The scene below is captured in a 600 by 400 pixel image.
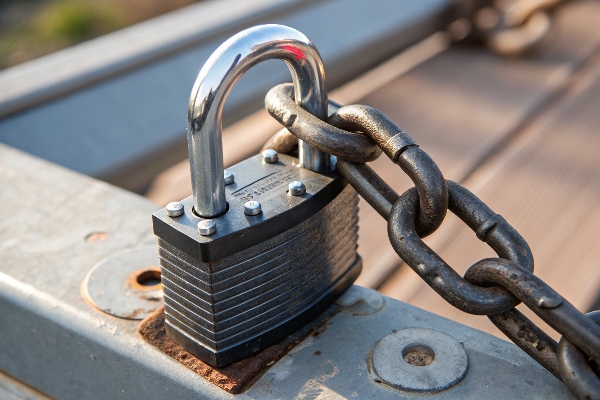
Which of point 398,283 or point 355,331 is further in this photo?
point 398,283

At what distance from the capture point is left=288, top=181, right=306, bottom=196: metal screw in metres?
0.77

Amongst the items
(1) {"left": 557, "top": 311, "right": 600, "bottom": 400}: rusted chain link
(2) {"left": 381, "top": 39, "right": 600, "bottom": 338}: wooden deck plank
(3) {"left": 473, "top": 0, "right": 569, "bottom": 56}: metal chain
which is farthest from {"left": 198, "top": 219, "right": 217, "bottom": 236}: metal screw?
(3) {"left": 473, "top": 0, "right": 569, "bottom": 56}: metal chain

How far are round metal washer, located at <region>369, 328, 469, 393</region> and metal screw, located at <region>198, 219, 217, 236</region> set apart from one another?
22 centimetres

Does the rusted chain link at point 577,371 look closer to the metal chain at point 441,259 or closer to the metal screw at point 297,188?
the metal chain at point 441,259

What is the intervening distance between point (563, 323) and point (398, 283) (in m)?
0.61

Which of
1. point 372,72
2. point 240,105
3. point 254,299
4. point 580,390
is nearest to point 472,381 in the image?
point 580,390

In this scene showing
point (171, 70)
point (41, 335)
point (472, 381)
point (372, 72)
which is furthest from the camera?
point (372, 72)

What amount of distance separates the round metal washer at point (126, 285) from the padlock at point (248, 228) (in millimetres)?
78

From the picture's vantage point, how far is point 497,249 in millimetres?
711

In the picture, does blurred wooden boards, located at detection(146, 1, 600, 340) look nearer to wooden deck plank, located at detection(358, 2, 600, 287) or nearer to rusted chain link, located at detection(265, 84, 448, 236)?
wooden deck plank, located at detection(358, 2, 600, 287)

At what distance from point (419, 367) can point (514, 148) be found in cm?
101

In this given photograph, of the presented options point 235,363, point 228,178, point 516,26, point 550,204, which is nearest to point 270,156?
point 228,178

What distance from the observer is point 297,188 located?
772 millimetres

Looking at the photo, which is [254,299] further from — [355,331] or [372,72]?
[372,72]
